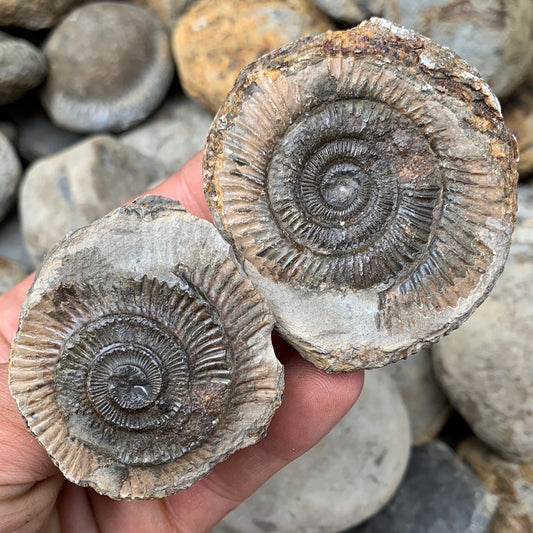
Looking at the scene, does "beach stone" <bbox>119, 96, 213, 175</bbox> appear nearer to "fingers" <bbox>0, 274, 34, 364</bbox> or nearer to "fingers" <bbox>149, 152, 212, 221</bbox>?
"fingers" <bbox>149, 152, 212, 221</bbox>

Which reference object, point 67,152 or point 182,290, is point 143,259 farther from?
point 67,152

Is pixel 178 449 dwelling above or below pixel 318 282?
below

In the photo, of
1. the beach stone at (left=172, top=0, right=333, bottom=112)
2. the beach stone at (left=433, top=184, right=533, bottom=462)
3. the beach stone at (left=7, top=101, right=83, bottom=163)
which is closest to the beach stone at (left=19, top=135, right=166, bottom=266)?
the beach stone at (left=7, top=101, right=83, bottom=163)

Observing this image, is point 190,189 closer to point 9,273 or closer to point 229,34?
→ point 229,34

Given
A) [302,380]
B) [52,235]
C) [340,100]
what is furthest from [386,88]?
[52,235]

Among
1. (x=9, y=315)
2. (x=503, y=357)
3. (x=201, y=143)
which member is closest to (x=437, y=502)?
(x=503, y=357)

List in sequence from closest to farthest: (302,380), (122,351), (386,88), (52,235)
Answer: (122,351), (386,88), (302,380), (52,235)
